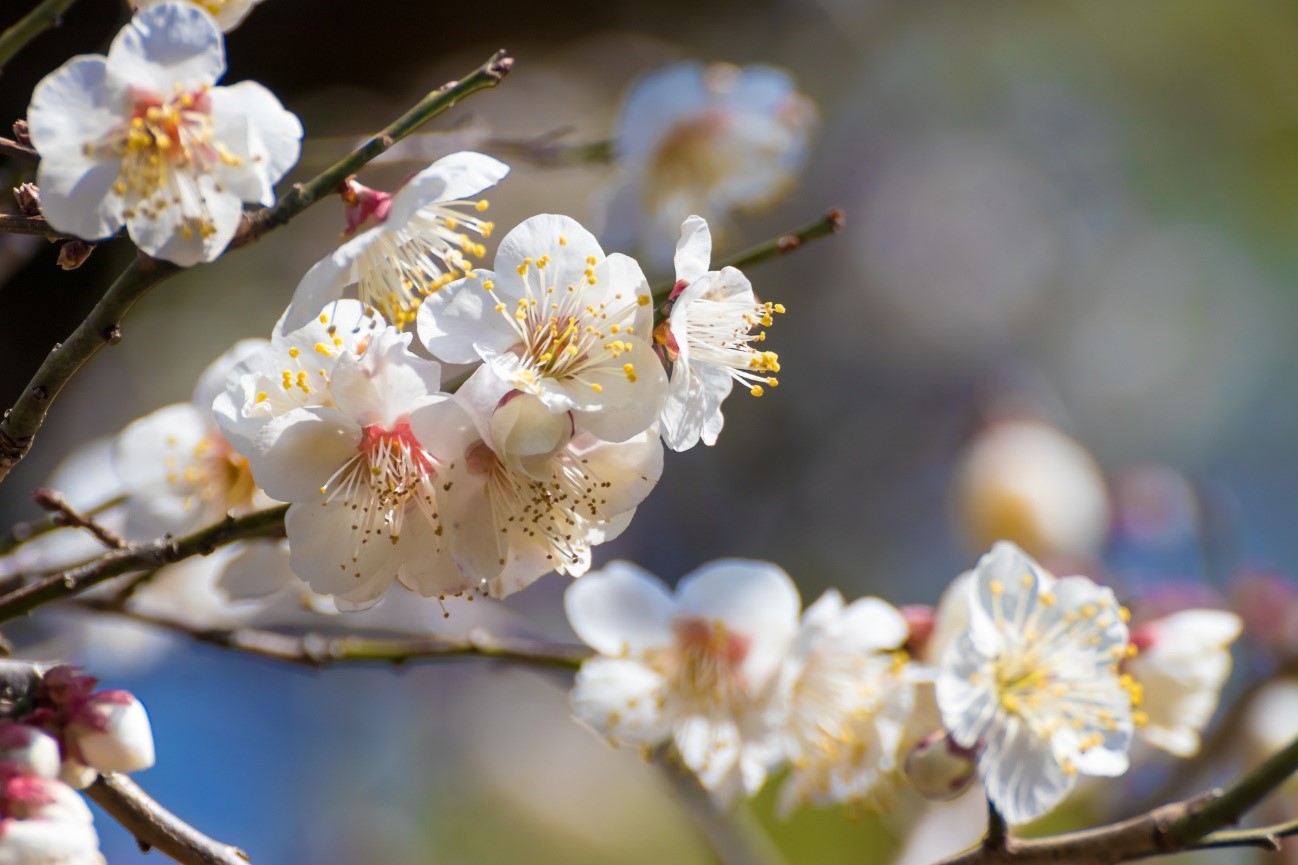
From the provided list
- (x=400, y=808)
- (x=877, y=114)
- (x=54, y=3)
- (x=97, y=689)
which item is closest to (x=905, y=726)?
(x=97, y=689)

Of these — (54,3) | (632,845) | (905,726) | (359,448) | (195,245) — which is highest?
(54,3)

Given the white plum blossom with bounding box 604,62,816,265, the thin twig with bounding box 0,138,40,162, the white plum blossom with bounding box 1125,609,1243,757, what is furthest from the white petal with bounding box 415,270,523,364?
the white plum blossom with bounding box 604,62,816,265

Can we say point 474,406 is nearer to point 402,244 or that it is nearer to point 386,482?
point 386,482

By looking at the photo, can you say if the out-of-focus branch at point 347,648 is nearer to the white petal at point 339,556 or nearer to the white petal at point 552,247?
the white petal at point 339,556

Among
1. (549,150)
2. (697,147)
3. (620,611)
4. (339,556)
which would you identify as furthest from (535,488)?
(697,147)

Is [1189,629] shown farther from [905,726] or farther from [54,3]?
[54,3]
